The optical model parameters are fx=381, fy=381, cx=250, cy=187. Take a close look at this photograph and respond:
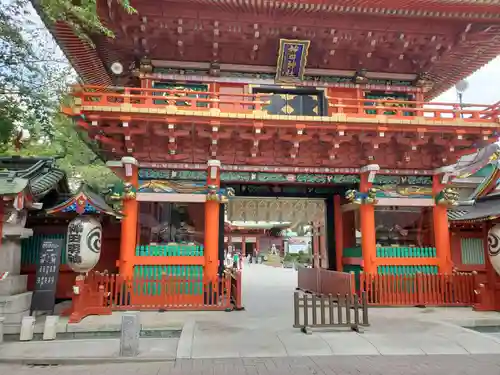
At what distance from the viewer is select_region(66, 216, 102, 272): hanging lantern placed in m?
9.17

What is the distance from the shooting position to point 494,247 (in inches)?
403

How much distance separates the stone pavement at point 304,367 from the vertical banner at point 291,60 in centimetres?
886

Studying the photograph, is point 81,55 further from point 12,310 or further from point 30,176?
point 12,310

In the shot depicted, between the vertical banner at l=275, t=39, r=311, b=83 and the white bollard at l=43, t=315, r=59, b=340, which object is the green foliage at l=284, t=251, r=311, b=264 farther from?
the white bollard at l=43, t=315, r=59, b=340

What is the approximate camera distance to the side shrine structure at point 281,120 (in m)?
10.6

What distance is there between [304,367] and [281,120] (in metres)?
6.49

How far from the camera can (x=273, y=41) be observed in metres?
12.0

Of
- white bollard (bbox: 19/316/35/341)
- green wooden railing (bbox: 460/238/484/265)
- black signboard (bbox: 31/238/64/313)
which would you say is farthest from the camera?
green wooden railing (bbox: 460/238/484/265)

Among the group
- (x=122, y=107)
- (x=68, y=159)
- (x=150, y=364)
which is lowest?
(x=150, y=364)

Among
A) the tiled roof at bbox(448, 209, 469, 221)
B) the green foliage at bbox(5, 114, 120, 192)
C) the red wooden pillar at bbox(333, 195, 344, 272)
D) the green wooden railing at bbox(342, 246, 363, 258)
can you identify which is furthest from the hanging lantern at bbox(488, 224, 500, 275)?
the green foliage at bbox(5, 114, 120, 192)

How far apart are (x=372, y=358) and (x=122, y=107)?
8.15 m

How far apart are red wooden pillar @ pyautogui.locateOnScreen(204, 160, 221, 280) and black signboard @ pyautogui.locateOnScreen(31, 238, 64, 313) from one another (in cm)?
383

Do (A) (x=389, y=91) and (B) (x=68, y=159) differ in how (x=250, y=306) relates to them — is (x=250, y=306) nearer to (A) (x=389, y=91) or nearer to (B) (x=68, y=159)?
(A) (x=389, y=91)

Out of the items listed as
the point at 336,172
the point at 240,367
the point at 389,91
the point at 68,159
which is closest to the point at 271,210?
the point at 336,172
